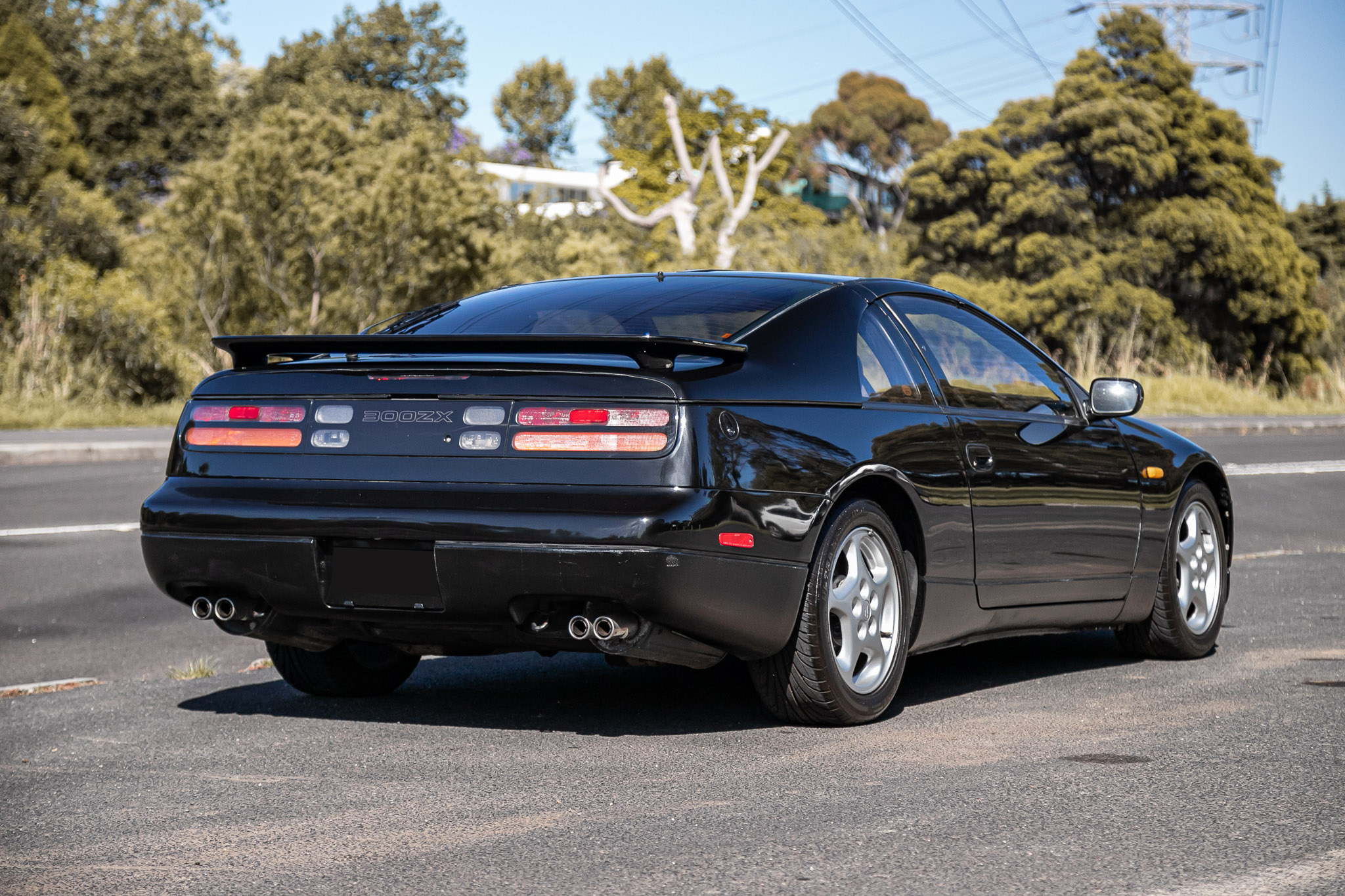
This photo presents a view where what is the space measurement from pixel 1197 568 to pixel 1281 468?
37.9 ft

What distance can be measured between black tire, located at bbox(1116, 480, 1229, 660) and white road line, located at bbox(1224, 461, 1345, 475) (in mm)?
10548

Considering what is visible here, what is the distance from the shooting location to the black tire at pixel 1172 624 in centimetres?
620

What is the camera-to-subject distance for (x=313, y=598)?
4504 millimetres

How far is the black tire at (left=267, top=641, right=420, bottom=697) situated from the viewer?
534cm

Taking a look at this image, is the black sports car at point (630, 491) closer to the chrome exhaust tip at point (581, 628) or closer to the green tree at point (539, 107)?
the chrome exhaust tip at point (581, 628)

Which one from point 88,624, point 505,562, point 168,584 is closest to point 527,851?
point 505,562

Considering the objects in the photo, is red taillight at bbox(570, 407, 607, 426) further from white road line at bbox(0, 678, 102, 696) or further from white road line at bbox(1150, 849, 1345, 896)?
white road line at bbox(0, 678, 102, 696)

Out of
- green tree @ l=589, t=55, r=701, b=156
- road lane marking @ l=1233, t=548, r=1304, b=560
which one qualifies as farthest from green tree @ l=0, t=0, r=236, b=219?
road lane marking @ l=1233, t=548, r=1304, b=560

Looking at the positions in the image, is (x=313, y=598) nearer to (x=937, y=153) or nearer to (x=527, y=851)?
(x=527, y=851)

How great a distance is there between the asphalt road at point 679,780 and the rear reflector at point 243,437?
2.96 ft

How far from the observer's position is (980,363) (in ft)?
18.7

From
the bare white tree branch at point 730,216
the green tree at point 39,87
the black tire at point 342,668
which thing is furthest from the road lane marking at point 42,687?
the green tree at point 39,87

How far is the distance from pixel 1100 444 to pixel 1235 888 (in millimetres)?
3072

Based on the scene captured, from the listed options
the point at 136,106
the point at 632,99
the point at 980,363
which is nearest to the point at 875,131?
the point at 632,99
